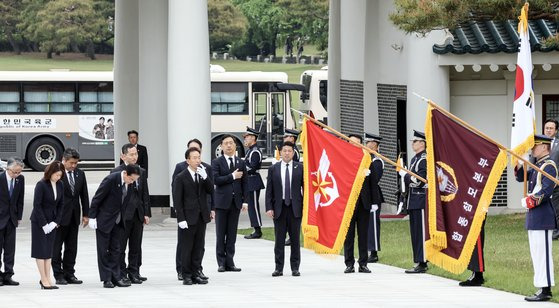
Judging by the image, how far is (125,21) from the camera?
33.6 meters

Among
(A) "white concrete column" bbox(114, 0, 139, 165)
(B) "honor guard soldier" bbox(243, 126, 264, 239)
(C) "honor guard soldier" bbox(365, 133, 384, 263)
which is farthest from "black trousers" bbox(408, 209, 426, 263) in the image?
(A) "white concrete column" bbox(114, 0, 139, 165)

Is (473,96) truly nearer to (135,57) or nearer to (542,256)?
(135,57)

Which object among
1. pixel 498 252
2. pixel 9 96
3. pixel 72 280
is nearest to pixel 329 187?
pixel 498 252

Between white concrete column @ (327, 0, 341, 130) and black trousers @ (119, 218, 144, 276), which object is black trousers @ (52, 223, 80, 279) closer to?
black trousers @ (119, 218, 144, 276)

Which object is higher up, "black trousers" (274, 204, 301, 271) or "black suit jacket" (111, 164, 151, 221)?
"black suit jacket" (111, 164, 151, 221)

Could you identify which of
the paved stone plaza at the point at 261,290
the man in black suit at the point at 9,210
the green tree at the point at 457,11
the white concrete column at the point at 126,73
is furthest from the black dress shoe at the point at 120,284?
the white concrete column at the point at 126,73

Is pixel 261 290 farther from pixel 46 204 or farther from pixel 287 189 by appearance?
pixel 46 204

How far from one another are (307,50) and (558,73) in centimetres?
7018

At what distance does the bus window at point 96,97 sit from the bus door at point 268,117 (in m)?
5.34

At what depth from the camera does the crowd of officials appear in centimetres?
1642

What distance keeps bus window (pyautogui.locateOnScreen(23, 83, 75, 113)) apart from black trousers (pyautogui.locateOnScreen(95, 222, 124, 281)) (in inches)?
1235

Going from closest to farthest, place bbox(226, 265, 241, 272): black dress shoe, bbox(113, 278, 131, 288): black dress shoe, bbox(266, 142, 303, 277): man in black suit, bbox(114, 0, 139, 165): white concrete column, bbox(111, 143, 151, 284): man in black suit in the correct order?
1. bbox(113, 278, 131, 288): black dress shoe
2. bbox(111, 143, 151, 284): man in black suit
3. bbox(266, 142, 303, 277): man in black suit
4. bbox(226, 265, 241, 272): black dress shoe
5. bbox(114, 0, 139, 165): white concrete column

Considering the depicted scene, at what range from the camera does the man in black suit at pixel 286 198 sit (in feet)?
62.3

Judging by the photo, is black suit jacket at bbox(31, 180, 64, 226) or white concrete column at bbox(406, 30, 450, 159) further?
white concrete column at bbox(406, 30, 450, 159)
